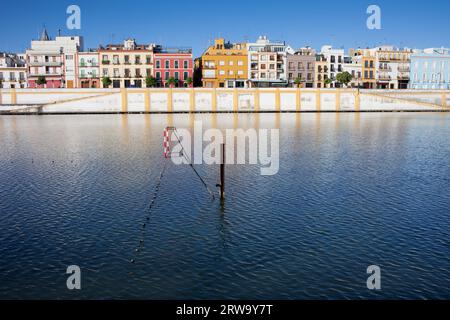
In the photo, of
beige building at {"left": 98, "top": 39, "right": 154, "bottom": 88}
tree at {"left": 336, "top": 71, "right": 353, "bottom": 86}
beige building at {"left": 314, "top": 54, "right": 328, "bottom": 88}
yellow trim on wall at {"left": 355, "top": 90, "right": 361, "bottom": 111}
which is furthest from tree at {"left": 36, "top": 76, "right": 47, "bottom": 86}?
yellow trim on wall at {"left": 355, "top": 90, "right": 361, "bottom": 111}

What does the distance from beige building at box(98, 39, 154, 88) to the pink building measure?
5.87 feet

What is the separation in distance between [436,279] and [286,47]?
115 metres

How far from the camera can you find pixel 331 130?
6097 cm

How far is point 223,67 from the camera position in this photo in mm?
112250

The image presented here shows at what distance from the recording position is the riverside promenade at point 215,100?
90.8 m

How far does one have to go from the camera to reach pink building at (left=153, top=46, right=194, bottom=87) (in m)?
110

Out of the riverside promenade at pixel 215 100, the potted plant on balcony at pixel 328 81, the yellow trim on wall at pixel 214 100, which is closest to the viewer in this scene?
the riverside promenade at pixel 215 100

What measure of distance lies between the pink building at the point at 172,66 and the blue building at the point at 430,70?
178 ft

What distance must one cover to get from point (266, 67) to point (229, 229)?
9849 centimetres

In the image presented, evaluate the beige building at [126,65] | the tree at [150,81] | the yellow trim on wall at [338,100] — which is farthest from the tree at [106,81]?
the yellow trim on wall at [338,100]

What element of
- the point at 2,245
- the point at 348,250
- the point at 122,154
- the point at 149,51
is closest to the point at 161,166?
the point at 122,154

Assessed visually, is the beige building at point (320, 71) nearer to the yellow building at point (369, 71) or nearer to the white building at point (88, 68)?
the yellow building at point (369, 71)

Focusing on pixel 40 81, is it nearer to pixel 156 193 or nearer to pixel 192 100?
pixel 192 100
